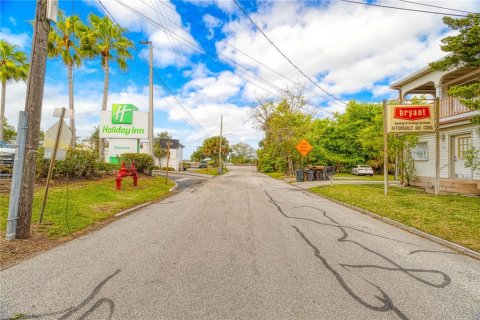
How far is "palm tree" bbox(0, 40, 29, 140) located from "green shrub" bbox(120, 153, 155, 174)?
17752 mm

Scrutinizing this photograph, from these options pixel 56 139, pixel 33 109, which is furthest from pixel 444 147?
pixel 33 109

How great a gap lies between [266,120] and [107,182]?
27314 millimetres

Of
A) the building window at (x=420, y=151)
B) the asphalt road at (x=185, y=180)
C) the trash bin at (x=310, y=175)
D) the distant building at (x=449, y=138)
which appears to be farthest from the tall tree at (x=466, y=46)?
the trash bin at (x=310, y=175)

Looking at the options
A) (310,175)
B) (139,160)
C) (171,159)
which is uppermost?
(171,159)

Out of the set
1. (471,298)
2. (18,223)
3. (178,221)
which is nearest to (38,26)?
(18,223)

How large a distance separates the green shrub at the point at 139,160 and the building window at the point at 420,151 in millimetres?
18657

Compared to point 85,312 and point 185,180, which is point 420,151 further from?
point 85,312

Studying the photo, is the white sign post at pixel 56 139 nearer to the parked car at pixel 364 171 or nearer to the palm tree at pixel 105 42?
the palm tree at pixel 105 42

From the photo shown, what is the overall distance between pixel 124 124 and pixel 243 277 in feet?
79.0

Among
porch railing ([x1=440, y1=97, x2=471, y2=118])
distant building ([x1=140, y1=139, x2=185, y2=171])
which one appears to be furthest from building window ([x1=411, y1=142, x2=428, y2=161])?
distant building ([x1=140, y1=139, x2=185, y2=171])

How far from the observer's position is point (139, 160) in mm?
19828

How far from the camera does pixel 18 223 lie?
534 centimetres

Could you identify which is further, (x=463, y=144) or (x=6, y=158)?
(x=463, y=144)

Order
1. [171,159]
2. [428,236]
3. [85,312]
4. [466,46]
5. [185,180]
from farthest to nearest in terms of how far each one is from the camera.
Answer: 1. [171,159]
2. [185,180]
3. [466,46]
4. [428,236]
5. [85,312]
